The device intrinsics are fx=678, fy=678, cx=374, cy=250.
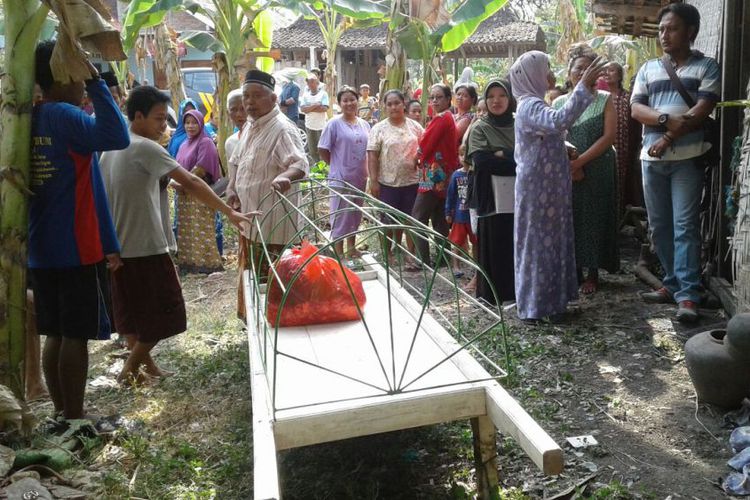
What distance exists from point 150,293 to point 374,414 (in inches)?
86.1

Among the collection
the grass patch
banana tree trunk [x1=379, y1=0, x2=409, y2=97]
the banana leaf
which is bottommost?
the grass patch

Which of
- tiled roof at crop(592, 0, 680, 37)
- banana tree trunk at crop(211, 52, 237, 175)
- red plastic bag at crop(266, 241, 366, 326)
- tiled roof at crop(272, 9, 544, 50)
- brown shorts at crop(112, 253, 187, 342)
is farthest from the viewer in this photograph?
tiled roof at crop(272, 9, 544, 50)

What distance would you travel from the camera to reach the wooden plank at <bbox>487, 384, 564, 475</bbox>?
2.20m

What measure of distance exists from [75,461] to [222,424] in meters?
0.79

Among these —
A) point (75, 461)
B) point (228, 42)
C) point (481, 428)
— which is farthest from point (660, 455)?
point (228, 42)

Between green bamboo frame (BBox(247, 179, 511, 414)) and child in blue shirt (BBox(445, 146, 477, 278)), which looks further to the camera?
child in blue shirt (BBox(445, 146, 477, 278))

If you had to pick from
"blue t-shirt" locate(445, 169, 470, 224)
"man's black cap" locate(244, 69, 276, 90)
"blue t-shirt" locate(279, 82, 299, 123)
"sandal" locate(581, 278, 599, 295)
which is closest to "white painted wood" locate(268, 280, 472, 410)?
"man's black cap" locate(244, 69, 276, 90)

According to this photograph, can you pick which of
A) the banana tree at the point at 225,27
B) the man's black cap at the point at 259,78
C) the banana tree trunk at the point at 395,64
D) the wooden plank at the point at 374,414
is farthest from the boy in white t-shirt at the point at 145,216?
the banana tree trunk at the point at 395,64

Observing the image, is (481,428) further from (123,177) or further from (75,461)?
(123,177)

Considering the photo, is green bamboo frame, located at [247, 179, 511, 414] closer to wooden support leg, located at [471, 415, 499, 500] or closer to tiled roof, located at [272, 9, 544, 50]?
wooden support leg, located at [471, 415, 499, 500]

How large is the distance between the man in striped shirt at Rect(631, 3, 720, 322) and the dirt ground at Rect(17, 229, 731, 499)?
0.43 m

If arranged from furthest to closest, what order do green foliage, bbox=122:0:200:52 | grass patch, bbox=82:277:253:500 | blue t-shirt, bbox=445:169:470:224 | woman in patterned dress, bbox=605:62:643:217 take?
green foliage, bbox=122:0:200:52, woman in patterned dress, bbox=605:62:643:217, blue t-shirt, bbox=445:169:470:224, grass patch, bbox=82:277:253:500

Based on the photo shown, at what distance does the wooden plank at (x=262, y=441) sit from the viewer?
208cm

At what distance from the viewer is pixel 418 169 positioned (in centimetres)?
712
